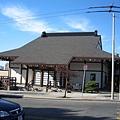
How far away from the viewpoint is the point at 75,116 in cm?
1096

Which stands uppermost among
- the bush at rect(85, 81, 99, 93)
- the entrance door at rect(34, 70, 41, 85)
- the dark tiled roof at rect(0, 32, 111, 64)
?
the dark tiled roof at rect(0, 32, 111, 64)

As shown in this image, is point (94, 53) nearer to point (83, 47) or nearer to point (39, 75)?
point (83, 47)

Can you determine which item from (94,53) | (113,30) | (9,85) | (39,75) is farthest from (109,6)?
(39,75)

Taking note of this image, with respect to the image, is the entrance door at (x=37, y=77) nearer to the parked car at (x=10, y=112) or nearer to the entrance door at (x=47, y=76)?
the entrance door at (x=47, y=76)

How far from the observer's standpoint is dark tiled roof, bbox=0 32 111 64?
29.8 m

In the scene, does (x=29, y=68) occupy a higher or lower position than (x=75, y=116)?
higher

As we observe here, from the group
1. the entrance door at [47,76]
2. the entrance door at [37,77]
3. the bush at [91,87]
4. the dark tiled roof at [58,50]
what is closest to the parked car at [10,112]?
the bush at [91,87]

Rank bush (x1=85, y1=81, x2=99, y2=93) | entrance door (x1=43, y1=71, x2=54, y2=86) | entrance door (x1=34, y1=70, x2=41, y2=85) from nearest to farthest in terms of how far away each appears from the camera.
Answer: bush (x1=85, y1=81, x2=99, y2=93) → entrance door (x1=43, y1=71, x2=54, y2=86) → entrance door (x1=34, y1=70, x2=41, y2=85)

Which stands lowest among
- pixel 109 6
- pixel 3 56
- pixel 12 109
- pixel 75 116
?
pixel 75 116

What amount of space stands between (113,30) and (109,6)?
5451 millimetres

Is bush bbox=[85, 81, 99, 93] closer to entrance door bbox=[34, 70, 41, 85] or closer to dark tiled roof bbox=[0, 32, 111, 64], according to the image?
dark tiled roof bbox=[0, 32, 111, 64]

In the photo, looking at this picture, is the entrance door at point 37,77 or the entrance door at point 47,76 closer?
the entrance door at point 47,76

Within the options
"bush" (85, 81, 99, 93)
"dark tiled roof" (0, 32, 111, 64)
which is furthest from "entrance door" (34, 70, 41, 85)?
"bush" (85, 81, 99, 93)

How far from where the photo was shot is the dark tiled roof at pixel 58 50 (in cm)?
2983
